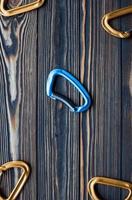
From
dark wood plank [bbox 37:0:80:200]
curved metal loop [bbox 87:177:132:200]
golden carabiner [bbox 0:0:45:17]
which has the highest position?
golden carabiner [bbox 0:0:45:17]

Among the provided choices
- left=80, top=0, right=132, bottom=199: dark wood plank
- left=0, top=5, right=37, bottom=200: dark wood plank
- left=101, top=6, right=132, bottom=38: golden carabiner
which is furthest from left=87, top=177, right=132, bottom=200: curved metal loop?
left=101, top=6, right=132, bottom=38: golden carabiner

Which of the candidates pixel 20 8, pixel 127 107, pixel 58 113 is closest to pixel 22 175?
pixel 58 113

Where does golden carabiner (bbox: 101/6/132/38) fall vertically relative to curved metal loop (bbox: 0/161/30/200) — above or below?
above

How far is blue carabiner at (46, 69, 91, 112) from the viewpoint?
69 centimetres

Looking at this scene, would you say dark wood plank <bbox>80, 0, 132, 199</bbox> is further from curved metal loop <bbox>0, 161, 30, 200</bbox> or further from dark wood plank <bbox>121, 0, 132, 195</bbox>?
curved metal loop <bbox>0, 161, 30, 200</bbox>

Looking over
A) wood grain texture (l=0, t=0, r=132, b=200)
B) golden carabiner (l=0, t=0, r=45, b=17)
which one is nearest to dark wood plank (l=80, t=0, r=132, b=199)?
wood grain texture (l=0, t=0, r=132, b=200)

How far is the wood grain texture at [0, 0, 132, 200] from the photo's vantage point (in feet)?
2.26

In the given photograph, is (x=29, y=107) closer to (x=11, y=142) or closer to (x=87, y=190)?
(x=11, y=142)

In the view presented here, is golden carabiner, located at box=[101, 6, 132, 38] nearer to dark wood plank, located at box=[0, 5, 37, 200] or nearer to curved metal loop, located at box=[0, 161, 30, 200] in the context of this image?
dark wood plank, located at box=[0, 5, 37, 200]

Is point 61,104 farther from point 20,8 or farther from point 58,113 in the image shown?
point 20,8

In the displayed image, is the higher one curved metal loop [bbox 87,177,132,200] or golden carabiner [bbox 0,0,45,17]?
golden carabiner [bbox 0,0,45,17]

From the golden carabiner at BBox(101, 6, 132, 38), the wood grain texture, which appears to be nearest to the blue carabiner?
the wood grain texture

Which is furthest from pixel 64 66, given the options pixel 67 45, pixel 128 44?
pixel 128 44

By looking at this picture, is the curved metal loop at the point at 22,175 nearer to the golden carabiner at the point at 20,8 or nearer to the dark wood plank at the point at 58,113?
the dark wood plank at the point at 58,113
